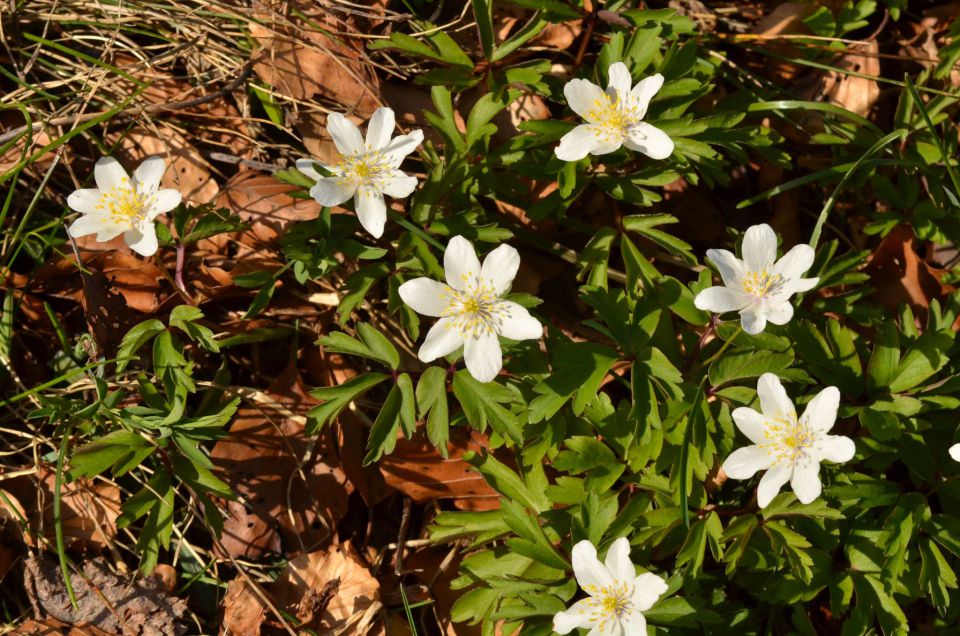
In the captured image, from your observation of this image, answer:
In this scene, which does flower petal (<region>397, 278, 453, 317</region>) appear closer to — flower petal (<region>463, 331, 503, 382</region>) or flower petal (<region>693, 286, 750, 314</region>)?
flower petal (<region>463, 331, 503, 382</region>)

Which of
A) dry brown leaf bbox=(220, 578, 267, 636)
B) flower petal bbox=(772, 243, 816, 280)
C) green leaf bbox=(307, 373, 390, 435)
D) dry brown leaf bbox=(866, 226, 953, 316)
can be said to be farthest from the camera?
dry brown leaf bbox=(866, 226, 953, 316)

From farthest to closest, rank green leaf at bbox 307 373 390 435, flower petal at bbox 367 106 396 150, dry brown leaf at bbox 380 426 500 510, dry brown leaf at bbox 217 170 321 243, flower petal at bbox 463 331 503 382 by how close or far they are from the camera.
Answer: dry brown leaf at bbox 217 170 321 243 → dry brown leaf at bbox 380 426 500 510 → flower petal at bbox 367 106 396 150 → green leaf at bbox 307 373 390 435 → flower petal at bbox 463 331 503 382

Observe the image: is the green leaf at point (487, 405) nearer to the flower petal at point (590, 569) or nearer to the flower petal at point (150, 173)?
the flower petal at point (590, 569)

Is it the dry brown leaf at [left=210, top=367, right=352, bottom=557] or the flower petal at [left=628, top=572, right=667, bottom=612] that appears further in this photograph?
the dry brown leaf at [left=210, top=367, right=352, bottom=557]

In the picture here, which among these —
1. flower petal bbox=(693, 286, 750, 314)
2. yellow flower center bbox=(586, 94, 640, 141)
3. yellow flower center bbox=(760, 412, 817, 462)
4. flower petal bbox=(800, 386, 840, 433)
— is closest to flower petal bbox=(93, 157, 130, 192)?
yellow flower center bbox=(586, 94, 640, 141)

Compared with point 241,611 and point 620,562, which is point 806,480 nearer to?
point 620,562

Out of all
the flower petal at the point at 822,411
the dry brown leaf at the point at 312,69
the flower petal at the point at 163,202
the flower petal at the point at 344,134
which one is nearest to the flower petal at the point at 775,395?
the flower petal at the point at 822,411

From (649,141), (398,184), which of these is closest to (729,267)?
(649,141)
